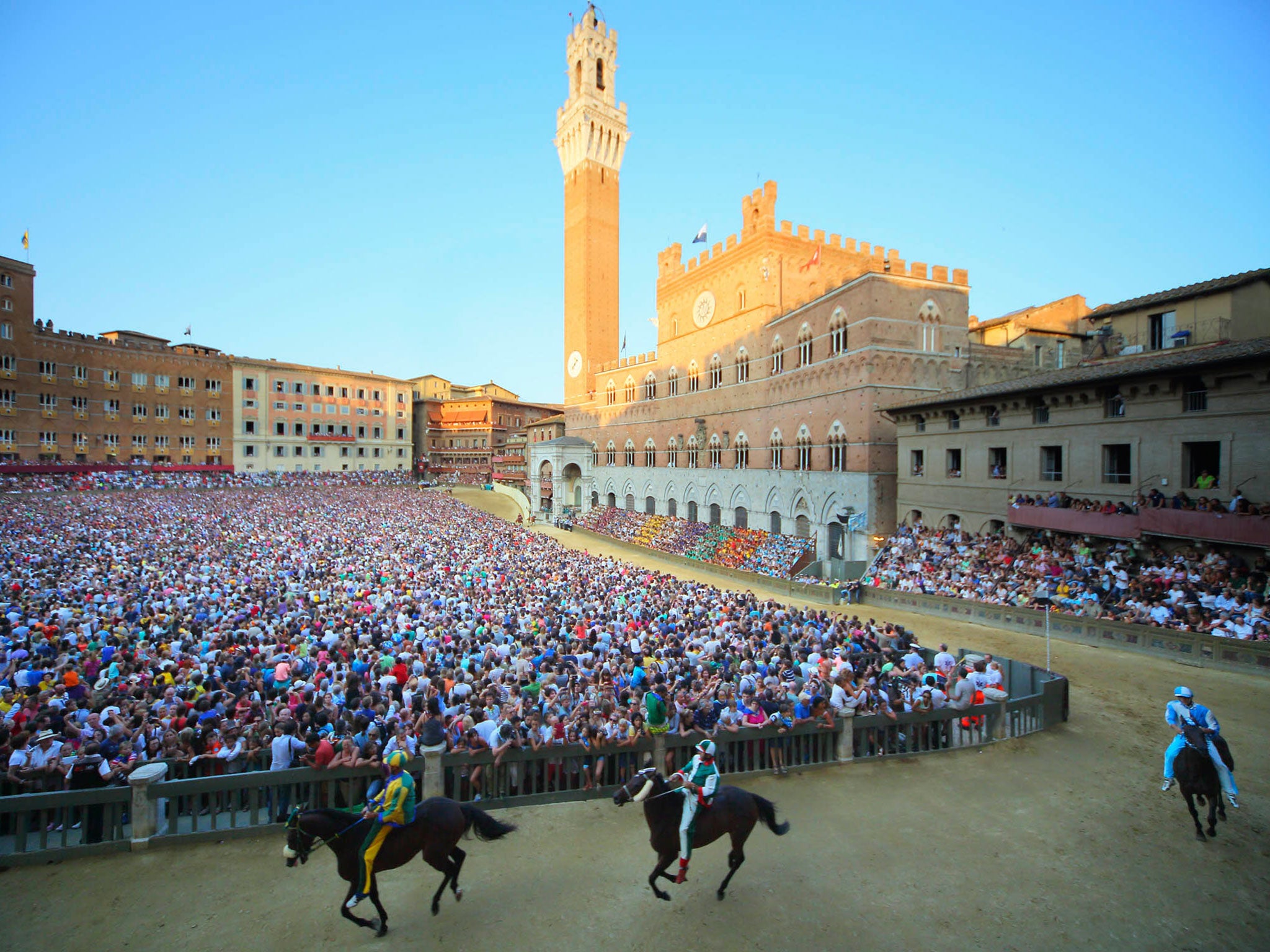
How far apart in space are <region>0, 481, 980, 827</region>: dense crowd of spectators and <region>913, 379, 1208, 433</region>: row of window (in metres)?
11.7

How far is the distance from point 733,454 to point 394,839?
120 feet

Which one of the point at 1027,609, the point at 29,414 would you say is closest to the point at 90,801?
the point at 1027,609

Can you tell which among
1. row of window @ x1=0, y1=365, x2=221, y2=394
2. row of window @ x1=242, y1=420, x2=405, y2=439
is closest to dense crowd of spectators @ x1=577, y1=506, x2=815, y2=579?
row of window @ x1=242, y1=420, x2=405, y2=439

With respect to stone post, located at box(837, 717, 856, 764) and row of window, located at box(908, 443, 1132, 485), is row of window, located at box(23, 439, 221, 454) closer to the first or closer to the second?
row of window, located at box(908, 443, 1132, 485)

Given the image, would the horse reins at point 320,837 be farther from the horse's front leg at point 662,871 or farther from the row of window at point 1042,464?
the row of window at point 1042,464

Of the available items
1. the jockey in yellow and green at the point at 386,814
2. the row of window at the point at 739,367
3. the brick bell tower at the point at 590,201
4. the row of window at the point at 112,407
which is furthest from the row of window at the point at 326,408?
the jockey in yellow and green at the point at 386,814

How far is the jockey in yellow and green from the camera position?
20.6 ft

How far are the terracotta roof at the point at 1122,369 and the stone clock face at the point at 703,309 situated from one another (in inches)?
789

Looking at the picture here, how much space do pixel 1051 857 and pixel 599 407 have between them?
176ft

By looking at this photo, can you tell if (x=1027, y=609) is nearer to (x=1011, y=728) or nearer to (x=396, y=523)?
(x=1011, y=728)

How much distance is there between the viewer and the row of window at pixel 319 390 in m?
67.9

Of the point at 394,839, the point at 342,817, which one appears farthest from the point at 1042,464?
the point at 342,817

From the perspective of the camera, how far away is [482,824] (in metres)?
6.84

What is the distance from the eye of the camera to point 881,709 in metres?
10.6
